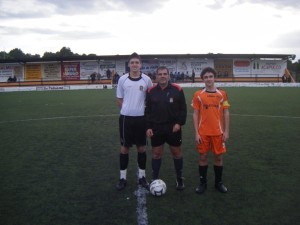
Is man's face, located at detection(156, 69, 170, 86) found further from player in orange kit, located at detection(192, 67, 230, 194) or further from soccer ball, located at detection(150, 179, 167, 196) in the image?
soccer ball, located at detection(150, 179, 167, 196)

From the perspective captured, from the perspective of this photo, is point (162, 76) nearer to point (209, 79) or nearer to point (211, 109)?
point (209, 79)

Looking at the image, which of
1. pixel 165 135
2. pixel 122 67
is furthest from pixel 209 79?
pixel 122 67

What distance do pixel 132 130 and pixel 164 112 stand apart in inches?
24.3

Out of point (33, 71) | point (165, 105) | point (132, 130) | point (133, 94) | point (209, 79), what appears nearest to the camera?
point (209, 79)

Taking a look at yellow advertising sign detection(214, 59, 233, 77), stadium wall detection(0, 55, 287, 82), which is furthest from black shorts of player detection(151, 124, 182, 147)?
yellow advertising sign detection(214, 59, 233, 77)

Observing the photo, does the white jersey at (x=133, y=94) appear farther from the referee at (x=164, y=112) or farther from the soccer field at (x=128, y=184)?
the soccer field at (x=128, y=184)

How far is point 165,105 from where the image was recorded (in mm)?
4820

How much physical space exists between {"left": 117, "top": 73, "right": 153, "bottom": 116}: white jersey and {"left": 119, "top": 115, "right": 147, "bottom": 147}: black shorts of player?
8 centimetres

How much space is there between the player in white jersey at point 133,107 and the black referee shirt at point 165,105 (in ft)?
0.55

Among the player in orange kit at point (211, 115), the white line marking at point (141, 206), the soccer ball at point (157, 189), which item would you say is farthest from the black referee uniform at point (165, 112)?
the white line marking at point (141, 206)

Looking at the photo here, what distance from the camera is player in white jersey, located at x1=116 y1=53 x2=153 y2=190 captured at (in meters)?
4.99

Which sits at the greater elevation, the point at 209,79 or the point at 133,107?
the point at 209,79

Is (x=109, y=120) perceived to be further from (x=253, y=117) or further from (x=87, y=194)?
(x=87, y=194)

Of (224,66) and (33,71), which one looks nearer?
(33,71)
